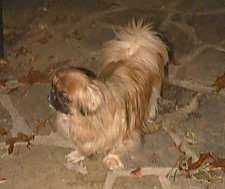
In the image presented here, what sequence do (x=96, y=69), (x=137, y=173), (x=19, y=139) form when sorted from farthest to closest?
1. (x=96, y=69)
2. (x=19, y=139)
3. (x=137, y=173)

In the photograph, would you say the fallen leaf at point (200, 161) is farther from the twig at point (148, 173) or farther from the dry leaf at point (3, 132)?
the dry leaf at point (3, 132)

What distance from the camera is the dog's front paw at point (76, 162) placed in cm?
334

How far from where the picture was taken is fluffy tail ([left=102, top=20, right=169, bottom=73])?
133 inches

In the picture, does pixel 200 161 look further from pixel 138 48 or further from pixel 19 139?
pixel 19 139

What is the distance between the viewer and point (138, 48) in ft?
11.1

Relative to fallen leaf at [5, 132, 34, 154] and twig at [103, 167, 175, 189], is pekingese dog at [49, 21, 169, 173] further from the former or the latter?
fallen leaf at [5, 132, 34, 154]

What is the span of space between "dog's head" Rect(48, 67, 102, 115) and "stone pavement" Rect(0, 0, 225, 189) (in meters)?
0.60

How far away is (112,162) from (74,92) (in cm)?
73

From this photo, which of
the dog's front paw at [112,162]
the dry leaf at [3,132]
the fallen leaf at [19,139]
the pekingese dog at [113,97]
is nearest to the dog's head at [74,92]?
the pekingese dog at [113,97]

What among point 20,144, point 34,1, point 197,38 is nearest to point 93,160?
point 20,144

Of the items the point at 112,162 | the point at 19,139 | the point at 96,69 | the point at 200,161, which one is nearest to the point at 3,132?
the point at 19,139

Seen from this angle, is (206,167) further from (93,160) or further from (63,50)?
(63,50)

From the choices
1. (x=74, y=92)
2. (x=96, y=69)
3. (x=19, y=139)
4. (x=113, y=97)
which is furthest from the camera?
(x=96, y=69)

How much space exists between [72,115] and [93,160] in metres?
0.55
